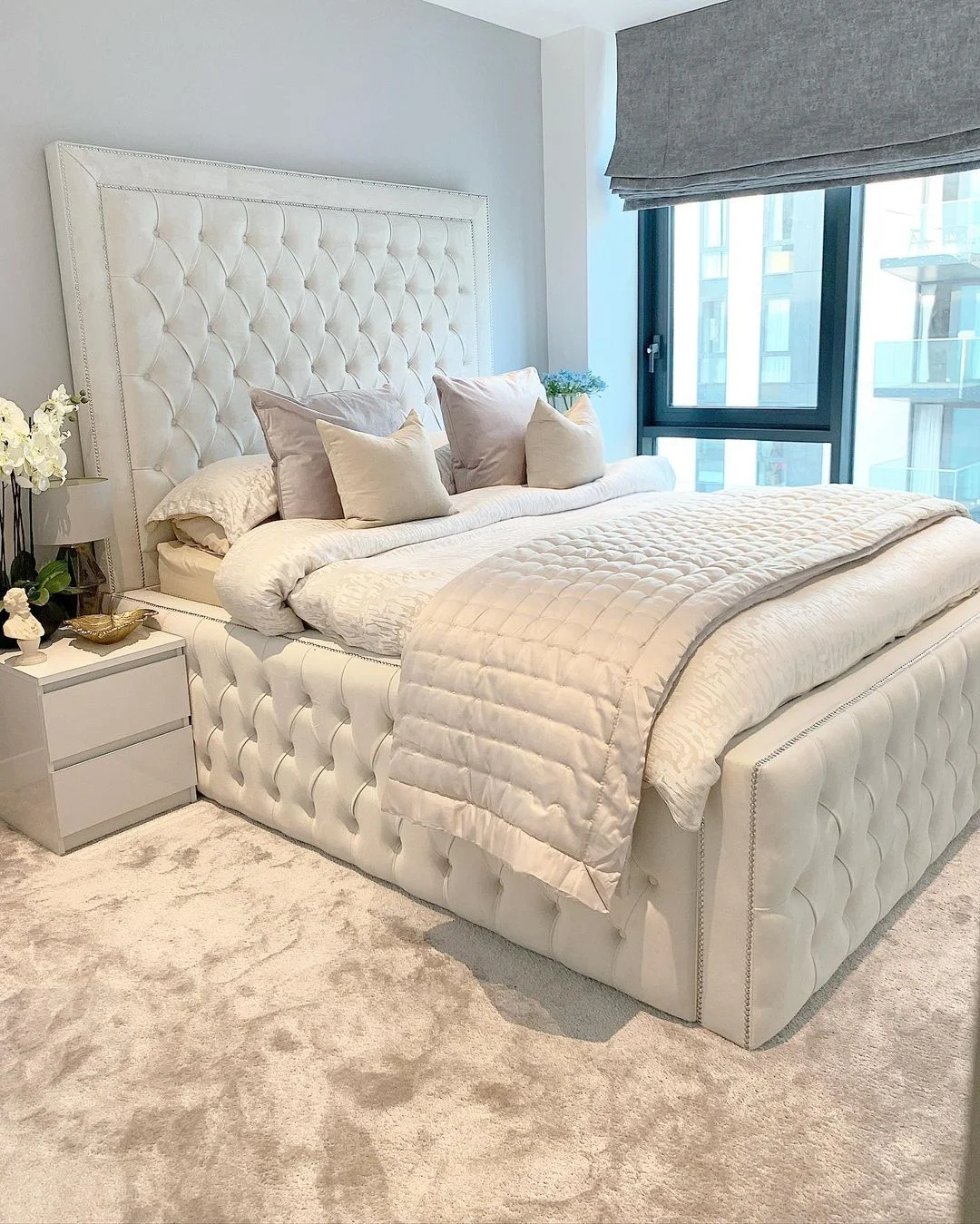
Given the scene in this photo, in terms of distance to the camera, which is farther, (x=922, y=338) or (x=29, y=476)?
(x=922, y=338)

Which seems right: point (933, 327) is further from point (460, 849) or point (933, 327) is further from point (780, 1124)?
point (780, 1124)

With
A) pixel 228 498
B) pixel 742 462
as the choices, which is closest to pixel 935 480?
pixel 742 462

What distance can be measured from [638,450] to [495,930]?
321 centimetres

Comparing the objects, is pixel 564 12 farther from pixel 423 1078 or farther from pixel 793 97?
pixel 423 1078

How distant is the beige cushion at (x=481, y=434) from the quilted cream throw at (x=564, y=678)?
3.55 feet

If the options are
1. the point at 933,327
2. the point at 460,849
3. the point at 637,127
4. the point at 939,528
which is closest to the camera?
the point at 460,849

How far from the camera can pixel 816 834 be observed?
5.86 feet

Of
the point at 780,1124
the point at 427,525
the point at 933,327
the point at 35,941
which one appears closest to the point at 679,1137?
the point at 780,1124

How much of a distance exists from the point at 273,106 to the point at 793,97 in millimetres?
1925

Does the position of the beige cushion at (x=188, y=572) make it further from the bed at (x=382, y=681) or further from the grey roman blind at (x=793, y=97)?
the grey roman blind at (x=793, y=97)

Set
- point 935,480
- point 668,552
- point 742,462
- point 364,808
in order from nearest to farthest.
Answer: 1. point 668,552
2. point 364,808
3. point 935,480
4. point 742,462

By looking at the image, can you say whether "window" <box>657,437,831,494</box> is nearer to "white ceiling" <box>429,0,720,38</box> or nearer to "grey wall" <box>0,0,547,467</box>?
"grey wall" <box>0,0,547,467</box>

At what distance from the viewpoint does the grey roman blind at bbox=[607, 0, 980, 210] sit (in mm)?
3605

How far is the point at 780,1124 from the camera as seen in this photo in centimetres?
165
